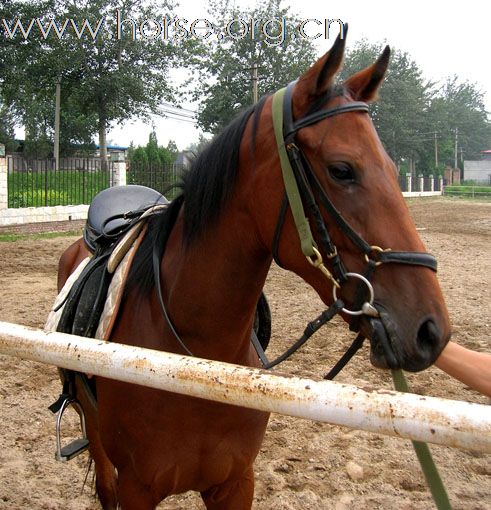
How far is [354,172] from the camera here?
4.54 ft

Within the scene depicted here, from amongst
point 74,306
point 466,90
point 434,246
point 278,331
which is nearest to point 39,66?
point 434,246

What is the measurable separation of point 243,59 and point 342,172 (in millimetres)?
39478

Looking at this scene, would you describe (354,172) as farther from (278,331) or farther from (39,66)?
(39,66)

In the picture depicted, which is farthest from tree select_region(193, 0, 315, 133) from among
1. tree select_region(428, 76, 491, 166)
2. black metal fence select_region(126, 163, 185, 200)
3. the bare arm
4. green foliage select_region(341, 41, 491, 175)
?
the bare arm

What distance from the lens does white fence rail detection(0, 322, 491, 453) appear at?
3.07 ft

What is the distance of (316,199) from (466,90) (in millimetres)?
90865

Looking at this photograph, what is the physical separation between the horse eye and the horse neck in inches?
13.8

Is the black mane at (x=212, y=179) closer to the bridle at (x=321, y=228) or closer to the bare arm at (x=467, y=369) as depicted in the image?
the bridle at (x=321, y=228)

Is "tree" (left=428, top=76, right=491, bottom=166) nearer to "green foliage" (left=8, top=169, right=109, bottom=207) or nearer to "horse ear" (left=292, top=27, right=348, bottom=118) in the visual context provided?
"green foliage" (left=8, top=169, right=109, bottom=207)

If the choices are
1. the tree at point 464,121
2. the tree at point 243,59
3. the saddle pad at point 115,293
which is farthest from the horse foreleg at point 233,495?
the tree at point 464,121

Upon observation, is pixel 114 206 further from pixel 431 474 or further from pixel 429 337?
pixel 431 474

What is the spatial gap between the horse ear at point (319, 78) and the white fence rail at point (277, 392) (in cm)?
79

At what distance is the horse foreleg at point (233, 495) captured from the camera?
2.03m

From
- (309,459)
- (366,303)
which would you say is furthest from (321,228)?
(309,459)
